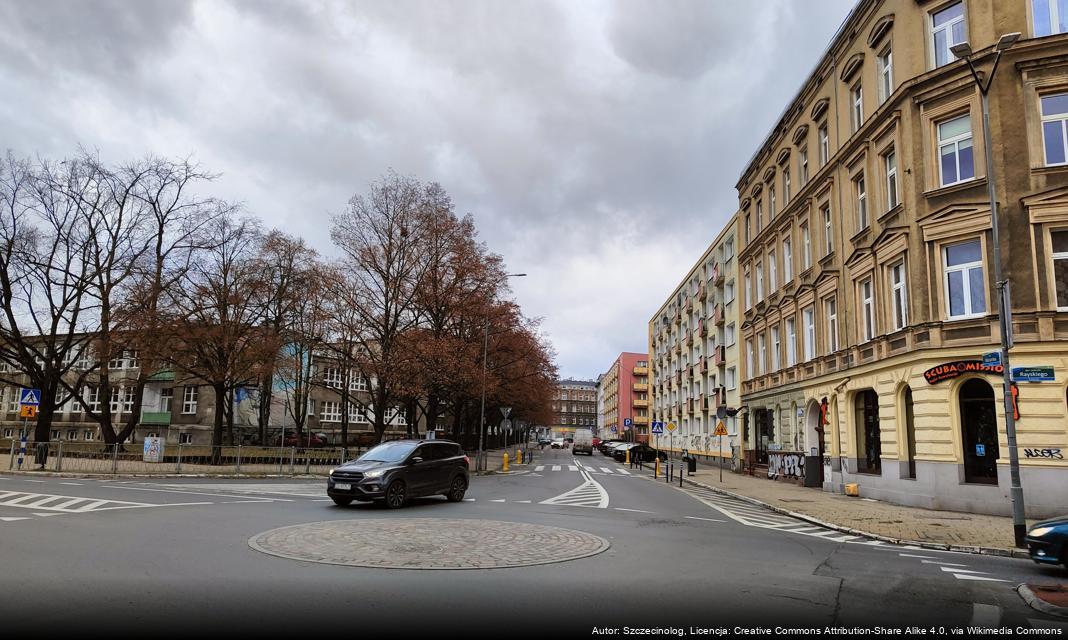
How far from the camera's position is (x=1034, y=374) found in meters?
15.0

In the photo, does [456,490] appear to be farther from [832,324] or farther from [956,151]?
[956,151]

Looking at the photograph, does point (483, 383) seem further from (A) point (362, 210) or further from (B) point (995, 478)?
(B) point (995, 478)

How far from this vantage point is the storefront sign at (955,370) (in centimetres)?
1719

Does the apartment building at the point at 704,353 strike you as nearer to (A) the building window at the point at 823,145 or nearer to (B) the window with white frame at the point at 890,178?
(A) the building window at the point at 823,145

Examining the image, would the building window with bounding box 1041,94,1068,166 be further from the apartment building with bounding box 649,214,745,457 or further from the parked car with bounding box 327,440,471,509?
the parked car with bounding box 327,440,471,509

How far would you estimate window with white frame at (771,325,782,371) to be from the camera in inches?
1287

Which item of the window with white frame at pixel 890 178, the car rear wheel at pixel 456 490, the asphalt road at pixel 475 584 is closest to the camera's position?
the asphalt road at pixel 475 584

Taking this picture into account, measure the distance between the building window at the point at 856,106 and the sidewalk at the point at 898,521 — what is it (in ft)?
43.9

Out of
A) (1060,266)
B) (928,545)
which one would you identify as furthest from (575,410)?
(928,545)

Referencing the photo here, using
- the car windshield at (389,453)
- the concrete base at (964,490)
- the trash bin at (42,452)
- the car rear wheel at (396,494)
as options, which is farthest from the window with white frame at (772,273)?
the trash bin at (42,452)

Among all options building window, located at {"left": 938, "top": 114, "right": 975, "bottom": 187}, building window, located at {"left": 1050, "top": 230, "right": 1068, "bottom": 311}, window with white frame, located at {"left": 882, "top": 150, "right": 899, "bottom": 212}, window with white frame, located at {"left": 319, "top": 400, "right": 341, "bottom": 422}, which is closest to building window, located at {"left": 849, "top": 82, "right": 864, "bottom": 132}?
window with white frame, located at {"left": 882, "top": 150, "right": 899, "bottom": 212}

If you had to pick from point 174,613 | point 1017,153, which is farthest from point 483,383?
point 174,613

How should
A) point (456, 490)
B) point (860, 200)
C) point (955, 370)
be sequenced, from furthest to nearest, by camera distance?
point (860, 200)
point (955, 370)
point (456, 490)

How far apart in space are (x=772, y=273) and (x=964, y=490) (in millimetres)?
17881
